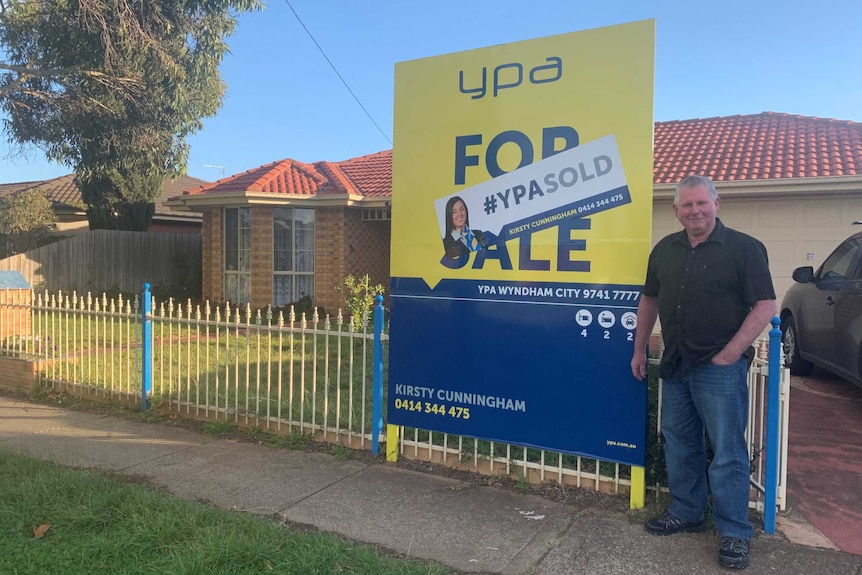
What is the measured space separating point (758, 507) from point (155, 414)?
17.8 ft

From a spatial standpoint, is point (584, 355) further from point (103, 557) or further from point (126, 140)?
point (126, 140)

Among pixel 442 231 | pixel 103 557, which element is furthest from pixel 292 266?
pixel 103 557

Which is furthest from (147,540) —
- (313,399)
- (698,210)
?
(698,210)

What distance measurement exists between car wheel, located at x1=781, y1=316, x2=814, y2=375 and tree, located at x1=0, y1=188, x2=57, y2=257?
1912cm

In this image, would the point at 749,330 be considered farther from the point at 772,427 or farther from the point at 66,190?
the point at 66,190

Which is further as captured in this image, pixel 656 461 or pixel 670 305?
pixel 656 461

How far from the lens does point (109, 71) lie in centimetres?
1259

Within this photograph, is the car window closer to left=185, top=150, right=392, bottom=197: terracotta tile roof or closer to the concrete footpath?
the concrete footpath

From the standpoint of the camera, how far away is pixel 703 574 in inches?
128

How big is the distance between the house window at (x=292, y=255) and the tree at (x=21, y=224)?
8.82 metres

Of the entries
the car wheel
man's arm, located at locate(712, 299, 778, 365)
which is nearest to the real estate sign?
man's arm, located at locate(712, 299, 778, 365)

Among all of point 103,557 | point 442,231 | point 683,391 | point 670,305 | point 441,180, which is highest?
point 441,180

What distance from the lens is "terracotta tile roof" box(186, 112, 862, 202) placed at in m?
10.7

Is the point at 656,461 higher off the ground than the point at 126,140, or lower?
lower
